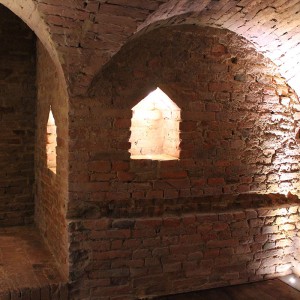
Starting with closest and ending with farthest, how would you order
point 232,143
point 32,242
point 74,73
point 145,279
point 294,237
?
point 74,73 < point 145,279 < point 232,143 < point 294,237 < point 32,242

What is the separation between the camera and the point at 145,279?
3.83 metres

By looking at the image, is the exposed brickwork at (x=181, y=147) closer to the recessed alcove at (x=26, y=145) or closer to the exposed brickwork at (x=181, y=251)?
the exposed brickwork at (x=181, y=251)

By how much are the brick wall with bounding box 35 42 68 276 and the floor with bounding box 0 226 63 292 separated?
5.0 inches

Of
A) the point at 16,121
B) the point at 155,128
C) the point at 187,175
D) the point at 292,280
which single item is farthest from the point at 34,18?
the point at 292,280

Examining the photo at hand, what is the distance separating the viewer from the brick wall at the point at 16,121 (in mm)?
5273

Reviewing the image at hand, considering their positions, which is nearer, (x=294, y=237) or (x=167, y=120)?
(x=167, y=120)

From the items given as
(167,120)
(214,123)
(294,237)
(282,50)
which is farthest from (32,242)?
(282,50)

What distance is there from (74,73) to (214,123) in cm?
160

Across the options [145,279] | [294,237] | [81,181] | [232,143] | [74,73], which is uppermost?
[74,73]

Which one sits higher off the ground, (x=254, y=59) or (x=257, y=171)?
(x=254, y=59)

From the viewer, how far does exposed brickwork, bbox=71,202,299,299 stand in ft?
12.0

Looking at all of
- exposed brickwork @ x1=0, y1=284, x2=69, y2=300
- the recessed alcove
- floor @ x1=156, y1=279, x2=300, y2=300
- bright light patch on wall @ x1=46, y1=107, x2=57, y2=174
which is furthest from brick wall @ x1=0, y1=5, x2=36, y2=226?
floor @ x1=156, y1=279, x2=300, y2=300

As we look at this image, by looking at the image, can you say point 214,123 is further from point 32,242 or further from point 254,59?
point 32,242

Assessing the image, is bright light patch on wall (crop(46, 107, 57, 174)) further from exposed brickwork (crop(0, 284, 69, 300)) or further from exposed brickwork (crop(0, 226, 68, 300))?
exposed brickwork (crop(0, 284, 69, 300))
